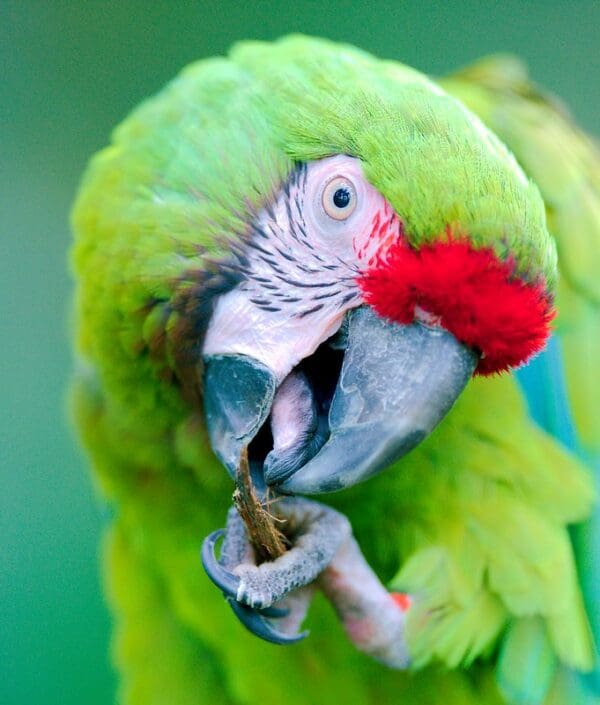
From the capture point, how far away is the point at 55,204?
1801 millimetres

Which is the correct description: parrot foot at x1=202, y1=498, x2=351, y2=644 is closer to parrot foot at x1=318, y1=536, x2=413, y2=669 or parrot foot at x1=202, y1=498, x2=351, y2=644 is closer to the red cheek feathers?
parrot foot at x1=318, y1=536, x2=413, y2=669

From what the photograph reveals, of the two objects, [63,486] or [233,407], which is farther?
[63,486]

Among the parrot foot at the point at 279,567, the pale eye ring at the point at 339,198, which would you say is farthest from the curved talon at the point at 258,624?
the pale eye ring at the point at 339,198

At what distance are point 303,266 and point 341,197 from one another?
8 centimetres

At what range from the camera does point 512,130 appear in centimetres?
131

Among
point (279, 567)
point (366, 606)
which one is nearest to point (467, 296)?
point (279, 567)

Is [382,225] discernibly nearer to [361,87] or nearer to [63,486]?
[361,87]

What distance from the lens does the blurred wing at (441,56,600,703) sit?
3.79ft

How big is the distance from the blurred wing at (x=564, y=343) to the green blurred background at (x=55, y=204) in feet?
2.04

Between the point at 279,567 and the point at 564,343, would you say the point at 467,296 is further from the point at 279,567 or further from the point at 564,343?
the point at 564,343

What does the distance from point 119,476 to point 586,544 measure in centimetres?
63

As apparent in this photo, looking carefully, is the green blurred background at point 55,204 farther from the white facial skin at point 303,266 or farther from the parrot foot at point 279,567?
the white facial skin at point 303,266

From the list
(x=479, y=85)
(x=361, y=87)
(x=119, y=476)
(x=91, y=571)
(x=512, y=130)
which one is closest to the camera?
(x=361, y=87)

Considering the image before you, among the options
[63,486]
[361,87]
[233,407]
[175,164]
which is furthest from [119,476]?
[63,486]
